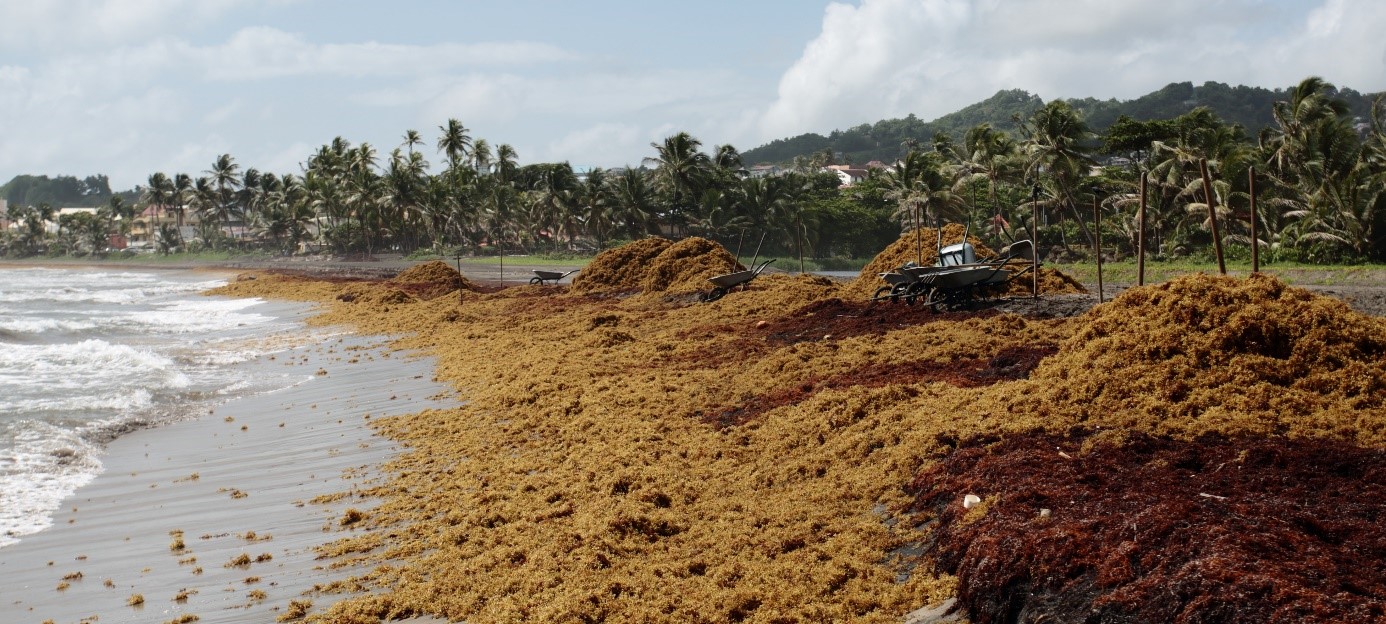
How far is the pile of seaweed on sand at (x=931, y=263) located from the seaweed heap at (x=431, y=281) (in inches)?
717

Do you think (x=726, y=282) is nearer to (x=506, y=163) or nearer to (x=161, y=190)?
(x=506, y=163)

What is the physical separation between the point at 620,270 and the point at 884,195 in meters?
36.9

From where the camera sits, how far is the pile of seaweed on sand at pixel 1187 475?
194 inches

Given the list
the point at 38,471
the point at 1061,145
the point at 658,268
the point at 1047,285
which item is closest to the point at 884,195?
the point at 1061,145

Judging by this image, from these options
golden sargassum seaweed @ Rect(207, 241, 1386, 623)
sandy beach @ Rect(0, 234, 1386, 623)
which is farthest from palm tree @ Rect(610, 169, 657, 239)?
golden sargassum seaweed @ Rect(207, 241, 1386, 623)

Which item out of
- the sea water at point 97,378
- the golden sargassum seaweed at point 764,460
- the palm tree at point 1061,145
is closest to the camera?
the golden sargassum seaweed at point 764,460

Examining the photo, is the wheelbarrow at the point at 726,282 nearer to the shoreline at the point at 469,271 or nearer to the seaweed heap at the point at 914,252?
the seaweed heap at the point at 914,252

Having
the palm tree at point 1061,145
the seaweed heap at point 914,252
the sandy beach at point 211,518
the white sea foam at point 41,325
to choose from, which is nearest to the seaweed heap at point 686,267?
the seaweed heap at point 914,252

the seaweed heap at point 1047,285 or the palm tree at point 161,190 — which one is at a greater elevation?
the palm tree at point 161,190

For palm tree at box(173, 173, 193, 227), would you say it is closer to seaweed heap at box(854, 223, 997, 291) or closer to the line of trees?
the line of trees

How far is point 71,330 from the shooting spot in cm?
3200

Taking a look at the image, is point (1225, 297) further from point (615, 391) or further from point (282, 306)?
point (282, 306)

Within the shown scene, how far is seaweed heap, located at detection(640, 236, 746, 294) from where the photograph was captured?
30000 millimetres

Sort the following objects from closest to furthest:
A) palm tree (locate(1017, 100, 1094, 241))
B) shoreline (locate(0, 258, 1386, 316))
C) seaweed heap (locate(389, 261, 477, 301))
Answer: shoreline (locate(0, 258, 1386, 316)), seaweed heap (locate(389, 261, 477, 301)), palm tree (locate(1017, 100, 1094, 241))
